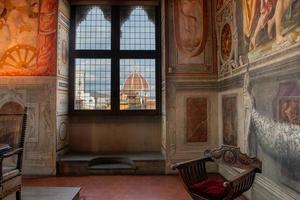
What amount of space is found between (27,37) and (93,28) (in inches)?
60.6

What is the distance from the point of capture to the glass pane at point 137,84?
6559mm

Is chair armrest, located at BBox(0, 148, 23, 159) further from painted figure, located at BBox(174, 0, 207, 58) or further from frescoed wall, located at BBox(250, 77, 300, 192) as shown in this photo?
painted figure, located at BBox(174, 0, 207, 58)

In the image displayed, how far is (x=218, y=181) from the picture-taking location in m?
3.19

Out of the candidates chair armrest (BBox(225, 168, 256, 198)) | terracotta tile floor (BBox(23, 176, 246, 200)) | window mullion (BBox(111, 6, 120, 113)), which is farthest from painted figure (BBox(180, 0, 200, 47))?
chair armrest (BBox(225, 168, 256, 198))

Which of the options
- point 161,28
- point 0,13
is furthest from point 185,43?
point 0,13

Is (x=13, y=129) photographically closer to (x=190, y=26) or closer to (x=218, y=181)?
(x=218, y=181)

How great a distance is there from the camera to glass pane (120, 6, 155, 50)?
21.7 feet

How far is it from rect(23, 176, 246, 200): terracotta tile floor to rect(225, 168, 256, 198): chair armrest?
1492 millimetres

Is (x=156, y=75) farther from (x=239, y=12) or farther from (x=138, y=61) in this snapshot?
(x=239, y=12)

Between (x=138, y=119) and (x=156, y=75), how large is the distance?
1089 mm

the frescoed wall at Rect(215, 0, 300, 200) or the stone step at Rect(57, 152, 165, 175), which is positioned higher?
the frescoed wall at Rect(215, 0, 300, 200)

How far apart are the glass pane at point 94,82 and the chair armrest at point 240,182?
4188 millimetres

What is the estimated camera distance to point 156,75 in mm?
6547

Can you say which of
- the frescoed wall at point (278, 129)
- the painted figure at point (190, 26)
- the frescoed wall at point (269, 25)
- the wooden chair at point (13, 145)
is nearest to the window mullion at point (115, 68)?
the painted figure at point (190, 26)
